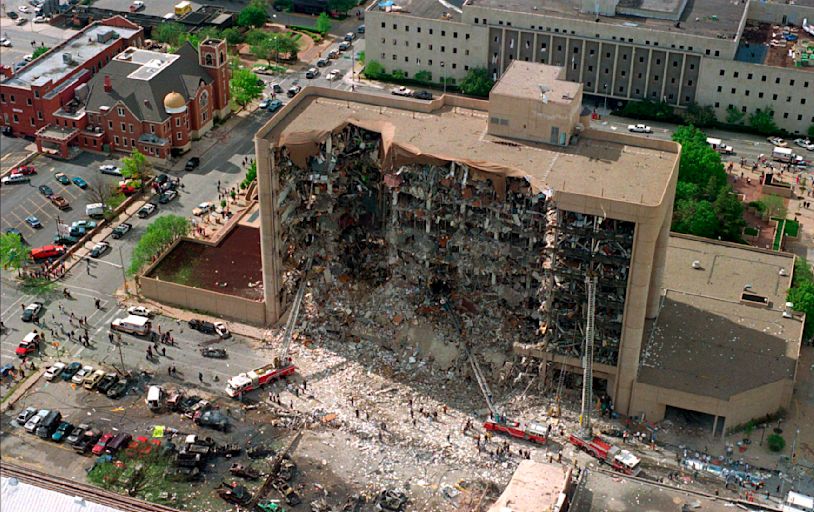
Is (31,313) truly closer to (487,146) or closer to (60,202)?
(60,202)

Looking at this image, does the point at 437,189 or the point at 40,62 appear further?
the point at 40,62

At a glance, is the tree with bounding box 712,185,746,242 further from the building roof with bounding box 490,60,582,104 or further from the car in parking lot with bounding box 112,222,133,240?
the car in parking lot with bounding box 112,222,133,240

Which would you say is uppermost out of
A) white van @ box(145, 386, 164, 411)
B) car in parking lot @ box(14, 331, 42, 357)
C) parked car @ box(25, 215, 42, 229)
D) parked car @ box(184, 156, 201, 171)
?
parked car @ box(184, 156, 201, 171)

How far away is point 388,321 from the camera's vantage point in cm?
14112

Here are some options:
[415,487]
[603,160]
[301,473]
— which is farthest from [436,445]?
[603,160]

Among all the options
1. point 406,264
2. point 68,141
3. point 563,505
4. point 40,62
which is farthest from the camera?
point 40,62

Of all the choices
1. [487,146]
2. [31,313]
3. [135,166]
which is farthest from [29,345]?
[487,146]

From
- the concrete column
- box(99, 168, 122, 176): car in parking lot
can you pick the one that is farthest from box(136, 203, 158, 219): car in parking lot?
the concrete column

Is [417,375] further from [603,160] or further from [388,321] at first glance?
[603,160]

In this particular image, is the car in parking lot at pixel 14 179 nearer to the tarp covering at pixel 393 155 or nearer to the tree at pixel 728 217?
the tarp covering at pixel 393 155

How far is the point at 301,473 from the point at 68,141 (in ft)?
271

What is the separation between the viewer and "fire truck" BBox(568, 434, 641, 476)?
124m

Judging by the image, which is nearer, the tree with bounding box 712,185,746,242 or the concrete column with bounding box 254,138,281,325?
the concrete column with bounding box 254,138,281,325

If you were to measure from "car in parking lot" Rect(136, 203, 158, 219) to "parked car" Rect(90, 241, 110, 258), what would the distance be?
365 inches
